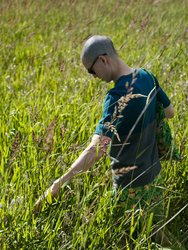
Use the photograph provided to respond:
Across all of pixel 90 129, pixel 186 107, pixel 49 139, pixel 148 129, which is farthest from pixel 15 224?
pixel 186 107

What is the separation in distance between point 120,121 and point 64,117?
1.04 m

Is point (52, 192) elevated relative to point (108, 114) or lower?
lower

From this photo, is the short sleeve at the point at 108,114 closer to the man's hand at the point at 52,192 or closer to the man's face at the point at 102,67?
the man's face at the point at 102,67

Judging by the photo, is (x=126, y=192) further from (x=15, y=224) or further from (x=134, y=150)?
(x=15, y=224)

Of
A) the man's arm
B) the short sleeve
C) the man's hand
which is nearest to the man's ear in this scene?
the short sleeve

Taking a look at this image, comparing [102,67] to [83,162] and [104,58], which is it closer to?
[104,58]

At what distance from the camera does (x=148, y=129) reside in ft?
8.18

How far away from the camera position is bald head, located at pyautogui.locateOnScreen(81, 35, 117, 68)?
2381 millimetres

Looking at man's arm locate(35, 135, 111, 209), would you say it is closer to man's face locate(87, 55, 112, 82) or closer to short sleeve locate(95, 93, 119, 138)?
short sleeve locate(95, 93, 119, 138)

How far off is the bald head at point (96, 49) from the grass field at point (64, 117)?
349 millimetres

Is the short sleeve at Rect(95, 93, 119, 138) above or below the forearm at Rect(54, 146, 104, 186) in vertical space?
above

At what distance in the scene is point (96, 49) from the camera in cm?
238

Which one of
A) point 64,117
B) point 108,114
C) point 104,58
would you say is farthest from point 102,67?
point 64,117

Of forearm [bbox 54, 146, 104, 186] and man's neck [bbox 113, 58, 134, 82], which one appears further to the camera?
man's neck [bbox 113, 58, 134, 82]
